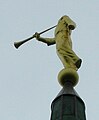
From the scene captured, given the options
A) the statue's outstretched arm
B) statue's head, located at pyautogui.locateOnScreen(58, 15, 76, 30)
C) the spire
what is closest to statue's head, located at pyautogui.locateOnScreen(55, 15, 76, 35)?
statue's head, located at pyautogui.locateOnScreen(58, 15, 76, 30)

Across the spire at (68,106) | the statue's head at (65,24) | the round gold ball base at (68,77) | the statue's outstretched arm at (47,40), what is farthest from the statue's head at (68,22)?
the spire at (68,106)

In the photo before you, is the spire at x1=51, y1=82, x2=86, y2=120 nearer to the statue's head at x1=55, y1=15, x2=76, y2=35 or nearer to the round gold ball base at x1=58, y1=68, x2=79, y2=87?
the round gold ball base at x1=58, y1=68, x2=79, y2=87

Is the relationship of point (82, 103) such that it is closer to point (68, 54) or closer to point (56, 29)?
point (68, 54)

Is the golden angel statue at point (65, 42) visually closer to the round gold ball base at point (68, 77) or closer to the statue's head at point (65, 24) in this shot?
the statue's head at point (65, 24)

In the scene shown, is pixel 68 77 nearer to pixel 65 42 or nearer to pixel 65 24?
pixel 65 42

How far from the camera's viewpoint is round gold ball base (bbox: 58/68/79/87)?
12000mm

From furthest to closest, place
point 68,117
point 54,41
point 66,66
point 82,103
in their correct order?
point 54,41, point 66,66, point 82,103, point 68,117

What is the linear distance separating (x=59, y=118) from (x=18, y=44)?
3.57 m

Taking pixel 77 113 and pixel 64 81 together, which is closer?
pixel 77 113

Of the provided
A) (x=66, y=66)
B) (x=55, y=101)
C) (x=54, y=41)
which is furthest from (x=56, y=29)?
(x=55, y=101)

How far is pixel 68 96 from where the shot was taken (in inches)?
456

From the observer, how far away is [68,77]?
1209 centimetres

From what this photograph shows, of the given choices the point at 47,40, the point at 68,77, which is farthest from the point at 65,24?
the point at 68,77

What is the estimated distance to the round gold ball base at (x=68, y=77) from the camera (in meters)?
12.0
